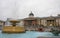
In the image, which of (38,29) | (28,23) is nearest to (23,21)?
(28,23)

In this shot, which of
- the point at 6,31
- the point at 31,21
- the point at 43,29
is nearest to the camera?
the point at 6,31

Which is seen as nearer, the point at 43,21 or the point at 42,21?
the point at 43,21

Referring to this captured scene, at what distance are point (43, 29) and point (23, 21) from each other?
A: 6.37 meters

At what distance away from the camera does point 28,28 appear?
25031 mm

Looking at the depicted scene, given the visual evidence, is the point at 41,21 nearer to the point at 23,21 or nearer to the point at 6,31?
the point at 23,21

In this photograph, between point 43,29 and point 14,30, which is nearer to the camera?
point 14,30

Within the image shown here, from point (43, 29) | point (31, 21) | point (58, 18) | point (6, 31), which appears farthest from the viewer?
point (31, 21)

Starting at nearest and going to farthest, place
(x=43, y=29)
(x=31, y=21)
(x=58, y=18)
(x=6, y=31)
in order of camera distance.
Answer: (x=6, y=31)
(x=43, y=29)
(x=58, y=18)
(x=31, y=21)

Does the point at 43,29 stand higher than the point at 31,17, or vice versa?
the point at 31,17

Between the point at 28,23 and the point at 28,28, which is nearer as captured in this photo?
the point at 28,28

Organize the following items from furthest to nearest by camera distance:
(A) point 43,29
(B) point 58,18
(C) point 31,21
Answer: (C) point 31,21
(B) point 58,18
(A) point 43,29

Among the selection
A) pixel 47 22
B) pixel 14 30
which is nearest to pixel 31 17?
pixel 47 22

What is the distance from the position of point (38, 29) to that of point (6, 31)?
9136 millimetres

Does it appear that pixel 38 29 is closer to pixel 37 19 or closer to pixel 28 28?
pixel 28 28
